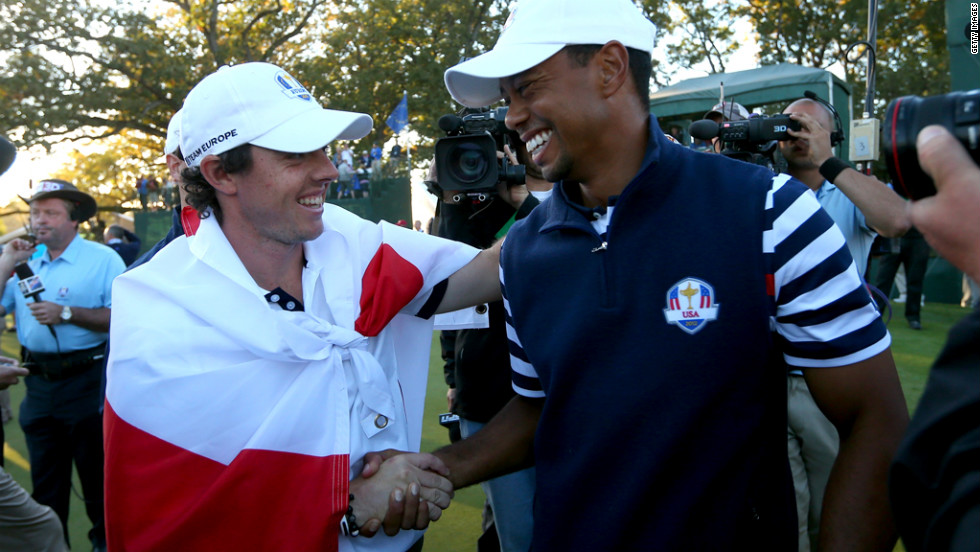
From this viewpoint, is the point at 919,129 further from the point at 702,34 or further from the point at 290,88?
the point at 702,34

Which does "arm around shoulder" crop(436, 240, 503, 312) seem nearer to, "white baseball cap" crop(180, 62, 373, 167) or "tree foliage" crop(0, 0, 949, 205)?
"white baseball cap" crop(180, 62, 373, 167)

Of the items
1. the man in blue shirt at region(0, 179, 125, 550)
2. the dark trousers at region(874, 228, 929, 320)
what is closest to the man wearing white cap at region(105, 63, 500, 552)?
the man in blue shirt at region(0, 179, 125, 550)

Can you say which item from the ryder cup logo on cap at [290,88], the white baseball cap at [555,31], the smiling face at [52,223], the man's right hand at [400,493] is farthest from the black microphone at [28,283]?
the white baseball cap at [555,31]

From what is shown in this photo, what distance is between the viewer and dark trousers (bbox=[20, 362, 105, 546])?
4609 mm

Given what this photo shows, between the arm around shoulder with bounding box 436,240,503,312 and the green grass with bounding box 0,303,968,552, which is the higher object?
the arm around shoulder with bounding box 436,240,503,312

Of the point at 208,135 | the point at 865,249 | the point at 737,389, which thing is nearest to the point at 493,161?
the point at 208,135

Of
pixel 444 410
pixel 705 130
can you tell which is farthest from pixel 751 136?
pixel 444 410

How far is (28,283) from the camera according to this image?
4.67 meters

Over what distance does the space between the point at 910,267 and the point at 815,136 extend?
7174mm

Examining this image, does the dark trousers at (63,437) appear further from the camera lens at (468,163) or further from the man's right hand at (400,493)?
the man's right hand at (400,493)

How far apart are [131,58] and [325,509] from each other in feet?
79.9

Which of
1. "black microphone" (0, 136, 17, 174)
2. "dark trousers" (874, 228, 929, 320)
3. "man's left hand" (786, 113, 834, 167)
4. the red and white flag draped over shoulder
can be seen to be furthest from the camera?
"dark trousers" (874, 228, 929, 320)

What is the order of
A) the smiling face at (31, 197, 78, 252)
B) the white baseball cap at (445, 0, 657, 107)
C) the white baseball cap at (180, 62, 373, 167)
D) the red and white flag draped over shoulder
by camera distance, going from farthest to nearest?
the smiling face at (31, 197, 78, 252), the white baseball cap at (180, 62, 373, 167), the red and white flag draped over shoulder, the white baseball cap at (445, 0, 657, 107)

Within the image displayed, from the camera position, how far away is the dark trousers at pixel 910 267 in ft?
30.7
